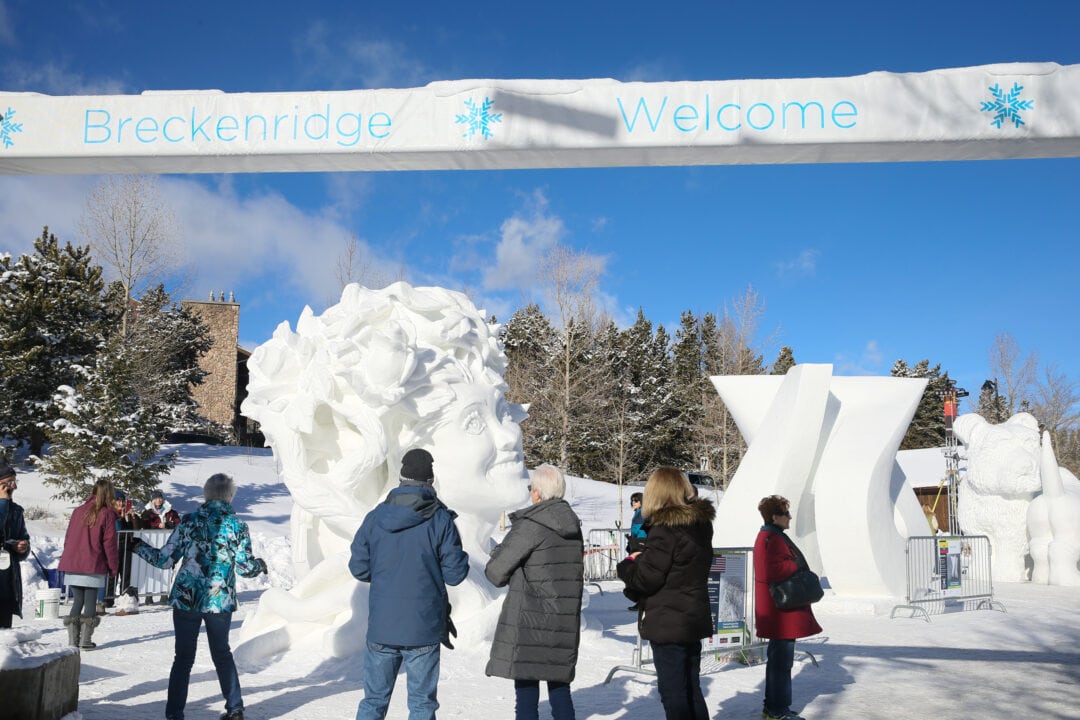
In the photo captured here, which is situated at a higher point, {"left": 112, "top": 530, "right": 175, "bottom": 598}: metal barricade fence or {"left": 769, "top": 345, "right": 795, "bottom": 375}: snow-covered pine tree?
{"left": 769, "top": 345, "right": 795, "bottom": 375}: snow-covered pine tree

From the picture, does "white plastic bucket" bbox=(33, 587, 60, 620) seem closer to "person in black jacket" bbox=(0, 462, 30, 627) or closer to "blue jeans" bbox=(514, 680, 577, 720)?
"person in black jacket" bbox=(0, 462, 30, 627)

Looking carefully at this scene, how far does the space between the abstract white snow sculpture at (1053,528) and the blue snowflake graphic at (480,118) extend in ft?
48.7

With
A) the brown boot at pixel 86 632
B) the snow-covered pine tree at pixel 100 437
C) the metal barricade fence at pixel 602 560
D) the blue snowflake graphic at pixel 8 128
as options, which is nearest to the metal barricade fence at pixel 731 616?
the brown boot at pixel 86 632

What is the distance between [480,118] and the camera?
5.84m

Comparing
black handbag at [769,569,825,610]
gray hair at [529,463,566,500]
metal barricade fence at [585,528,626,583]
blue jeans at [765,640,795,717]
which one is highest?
gray hair at [529,463,566,500]

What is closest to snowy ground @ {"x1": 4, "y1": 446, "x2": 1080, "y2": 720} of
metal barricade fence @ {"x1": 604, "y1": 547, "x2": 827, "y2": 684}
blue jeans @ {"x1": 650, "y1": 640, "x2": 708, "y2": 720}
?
metal barricade fence @ {"x1": 604, "y1": 547, "x2": 827, "y2": 684}

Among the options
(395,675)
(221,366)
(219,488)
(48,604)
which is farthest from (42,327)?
(395,675)

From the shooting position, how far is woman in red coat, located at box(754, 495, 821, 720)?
575 cm

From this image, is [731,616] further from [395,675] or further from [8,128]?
[8,128]

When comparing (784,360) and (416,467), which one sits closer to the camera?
(416,467)

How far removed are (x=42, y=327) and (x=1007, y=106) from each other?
84.0 feet

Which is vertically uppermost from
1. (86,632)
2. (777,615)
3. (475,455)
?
(475,455)

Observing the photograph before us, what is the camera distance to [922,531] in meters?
15.9

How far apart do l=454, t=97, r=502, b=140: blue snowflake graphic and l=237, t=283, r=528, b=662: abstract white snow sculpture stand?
2.53m
